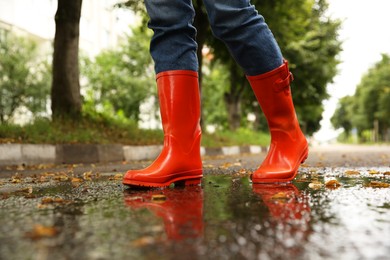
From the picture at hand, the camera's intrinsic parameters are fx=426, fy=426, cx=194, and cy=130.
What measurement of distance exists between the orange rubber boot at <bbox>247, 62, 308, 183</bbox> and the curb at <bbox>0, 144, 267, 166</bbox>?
359cm

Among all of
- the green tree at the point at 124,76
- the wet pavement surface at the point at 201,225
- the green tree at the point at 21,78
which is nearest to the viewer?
the wet pavement surface at the point at 201,225

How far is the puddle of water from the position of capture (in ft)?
3.04

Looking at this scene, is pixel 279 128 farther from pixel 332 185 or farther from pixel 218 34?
pixel 218 34

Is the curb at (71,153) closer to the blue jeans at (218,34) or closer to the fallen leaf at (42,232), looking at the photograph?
the blue jeans at (218,34)

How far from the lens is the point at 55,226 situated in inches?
47.1

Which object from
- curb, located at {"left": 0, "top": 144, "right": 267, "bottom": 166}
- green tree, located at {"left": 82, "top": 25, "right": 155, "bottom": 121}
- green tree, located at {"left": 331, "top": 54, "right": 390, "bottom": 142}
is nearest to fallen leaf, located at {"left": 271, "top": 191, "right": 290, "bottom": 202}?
curb, located at {"left": 0, "top": 144, "right": 267, "bottom": 166}

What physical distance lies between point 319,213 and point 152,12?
4.68 feet

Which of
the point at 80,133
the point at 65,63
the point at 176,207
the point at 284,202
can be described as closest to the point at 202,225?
the point at 176,207

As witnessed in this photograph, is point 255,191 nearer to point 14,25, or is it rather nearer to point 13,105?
point 13,105

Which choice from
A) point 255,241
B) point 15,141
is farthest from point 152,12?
point 15,141

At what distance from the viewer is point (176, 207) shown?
4.92 ft

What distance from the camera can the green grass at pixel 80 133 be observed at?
217 inches

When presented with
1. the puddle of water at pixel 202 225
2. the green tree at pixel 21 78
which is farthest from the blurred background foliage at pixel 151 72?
the puddle of water at pixel 202 225

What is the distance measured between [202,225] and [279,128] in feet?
4.59
